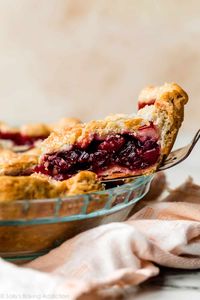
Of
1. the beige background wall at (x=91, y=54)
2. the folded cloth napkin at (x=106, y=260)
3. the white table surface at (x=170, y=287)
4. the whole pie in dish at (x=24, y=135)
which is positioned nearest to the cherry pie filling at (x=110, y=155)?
the folded cloth napkin at (x=106, y=260)

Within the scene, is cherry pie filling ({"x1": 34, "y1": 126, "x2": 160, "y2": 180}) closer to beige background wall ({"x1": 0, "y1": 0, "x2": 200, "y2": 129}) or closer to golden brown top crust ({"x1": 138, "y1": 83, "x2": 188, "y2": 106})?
golden brown top crust ({"x1": 138, "y1": 83, "x2": 188, "y2": 106})

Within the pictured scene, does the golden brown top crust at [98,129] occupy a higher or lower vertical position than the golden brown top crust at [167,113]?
lower

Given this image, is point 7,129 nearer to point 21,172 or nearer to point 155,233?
point 21,172

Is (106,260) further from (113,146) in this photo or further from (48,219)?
(113,146)

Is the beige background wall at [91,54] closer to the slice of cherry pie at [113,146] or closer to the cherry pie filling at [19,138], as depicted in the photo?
the cherry pie filling at [19,138]

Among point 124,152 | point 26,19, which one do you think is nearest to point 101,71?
point 26,19

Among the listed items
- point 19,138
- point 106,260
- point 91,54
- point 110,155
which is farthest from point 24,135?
point 106,260
